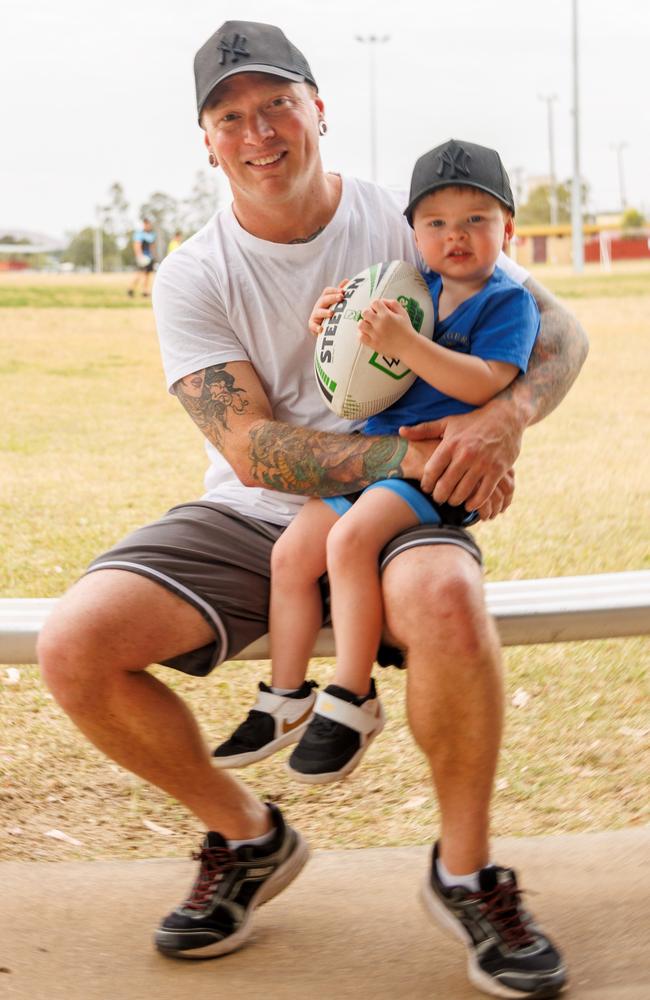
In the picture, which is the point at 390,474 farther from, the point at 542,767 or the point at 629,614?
the point at 542,767

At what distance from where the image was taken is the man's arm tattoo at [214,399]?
2373mm

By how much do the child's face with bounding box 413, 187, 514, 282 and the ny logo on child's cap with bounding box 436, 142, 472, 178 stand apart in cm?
3

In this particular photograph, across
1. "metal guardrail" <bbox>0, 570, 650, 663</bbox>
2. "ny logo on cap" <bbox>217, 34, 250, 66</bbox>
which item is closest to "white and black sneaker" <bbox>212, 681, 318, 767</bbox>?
"metal guardrail" <bbox>0, 570, 650, 663</bbox>

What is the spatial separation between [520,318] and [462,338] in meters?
0.11

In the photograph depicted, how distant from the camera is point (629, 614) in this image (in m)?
2.43

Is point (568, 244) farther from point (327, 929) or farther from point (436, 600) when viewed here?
point (436, 600)

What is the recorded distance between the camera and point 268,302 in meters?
2.44

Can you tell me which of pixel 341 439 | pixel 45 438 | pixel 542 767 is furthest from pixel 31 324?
pixel 341 439

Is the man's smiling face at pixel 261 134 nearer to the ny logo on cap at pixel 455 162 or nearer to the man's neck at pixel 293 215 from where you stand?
the man's neck at pixel 293 215

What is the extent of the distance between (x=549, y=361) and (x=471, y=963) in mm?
1091

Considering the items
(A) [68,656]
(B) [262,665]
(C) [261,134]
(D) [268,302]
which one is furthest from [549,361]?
(B) [262,665]

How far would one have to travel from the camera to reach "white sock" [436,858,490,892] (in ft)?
6.70

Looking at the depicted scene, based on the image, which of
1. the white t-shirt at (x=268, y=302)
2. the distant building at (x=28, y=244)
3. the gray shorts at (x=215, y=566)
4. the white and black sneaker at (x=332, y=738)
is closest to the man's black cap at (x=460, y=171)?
the white t-shirt at (x=268, y=302)

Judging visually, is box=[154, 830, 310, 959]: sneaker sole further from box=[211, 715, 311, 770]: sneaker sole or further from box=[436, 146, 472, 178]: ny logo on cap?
box=[436, 146, 472, 178]: ny logo on cap
